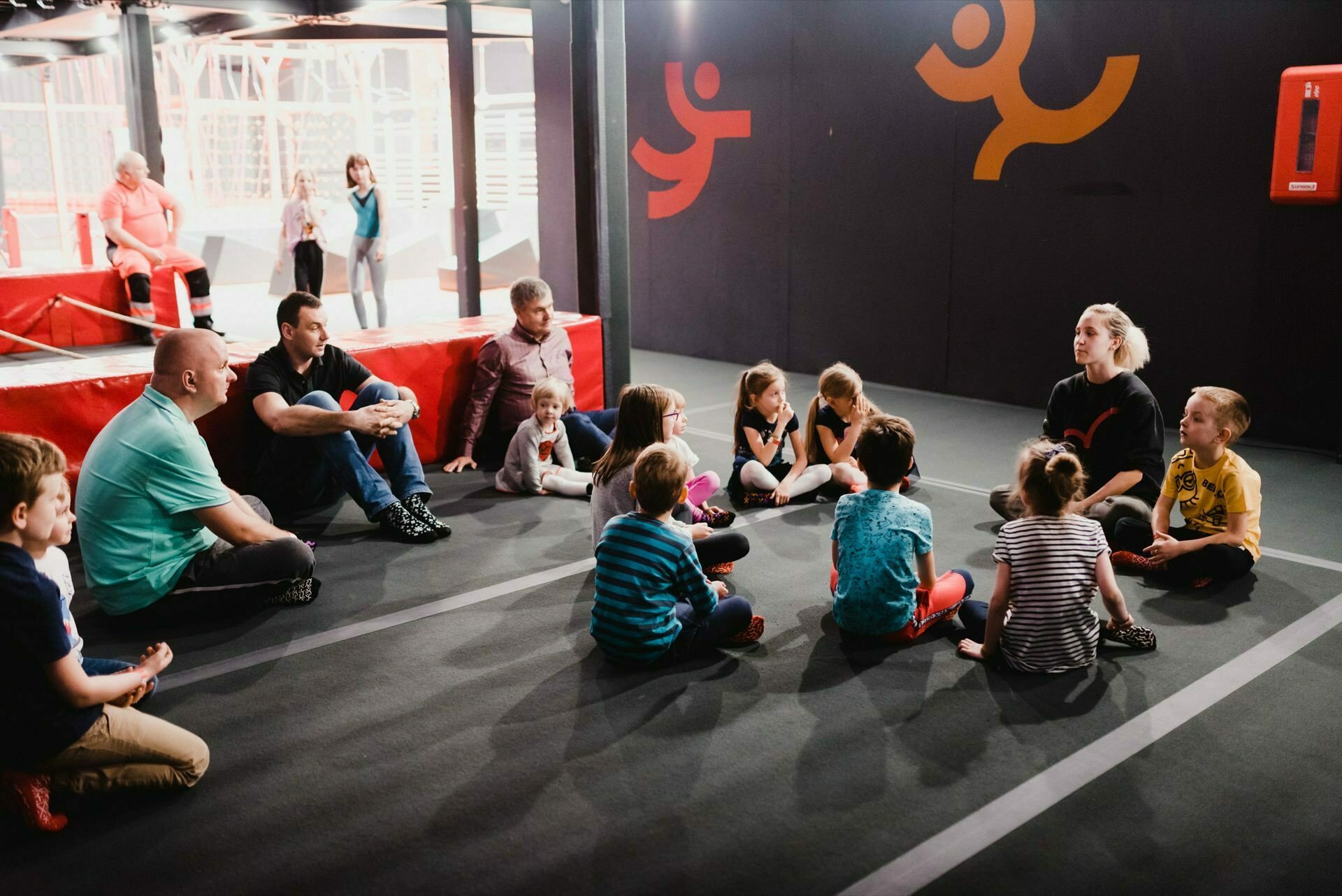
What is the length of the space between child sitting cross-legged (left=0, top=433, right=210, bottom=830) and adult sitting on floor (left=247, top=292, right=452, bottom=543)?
2.02m

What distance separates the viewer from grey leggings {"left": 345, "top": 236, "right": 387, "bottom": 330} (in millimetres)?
9727

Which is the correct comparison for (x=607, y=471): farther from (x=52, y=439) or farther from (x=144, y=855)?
(x=52, y=439)

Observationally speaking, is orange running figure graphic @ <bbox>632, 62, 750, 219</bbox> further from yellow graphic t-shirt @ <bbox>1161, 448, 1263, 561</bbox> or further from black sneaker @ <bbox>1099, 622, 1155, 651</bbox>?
black sneaker @ <bbox>1099, 622, 1155, 651</bbox>

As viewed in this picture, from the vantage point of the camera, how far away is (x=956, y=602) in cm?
386

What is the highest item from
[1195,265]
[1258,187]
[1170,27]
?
[1170,27]

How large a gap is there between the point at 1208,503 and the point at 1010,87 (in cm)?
406

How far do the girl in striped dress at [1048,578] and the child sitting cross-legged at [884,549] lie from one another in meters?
0.25

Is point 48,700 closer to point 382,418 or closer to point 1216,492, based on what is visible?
point 382,418

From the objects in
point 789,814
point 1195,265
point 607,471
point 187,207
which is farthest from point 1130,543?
point 187,207

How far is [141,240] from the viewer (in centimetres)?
967

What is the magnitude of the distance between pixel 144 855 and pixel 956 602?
2533mm

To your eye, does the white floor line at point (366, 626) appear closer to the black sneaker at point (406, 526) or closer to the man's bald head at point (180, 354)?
the black sneaker at point (406, 526)

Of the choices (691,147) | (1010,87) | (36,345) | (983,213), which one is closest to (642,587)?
(36,345)

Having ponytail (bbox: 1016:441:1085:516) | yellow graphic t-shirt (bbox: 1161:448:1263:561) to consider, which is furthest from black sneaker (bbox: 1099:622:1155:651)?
yellow graphic t-shirt (bbox: 1161:448:1263:561)
